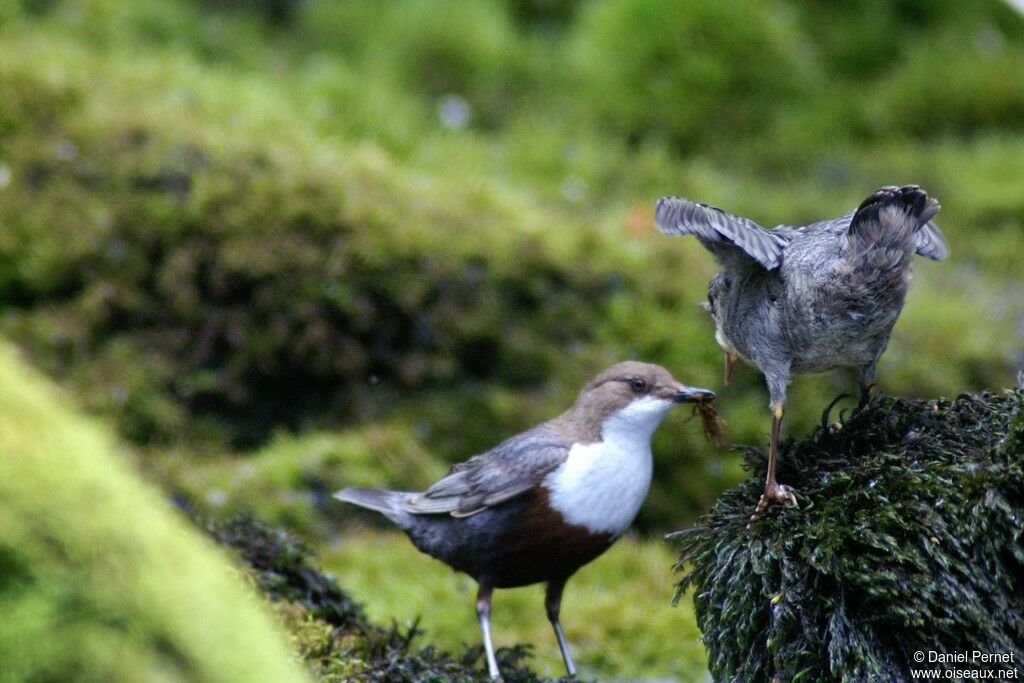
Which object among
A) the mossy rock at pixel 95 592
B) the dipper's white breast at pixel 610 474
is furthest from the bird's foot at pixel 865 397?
the mossy rock at pixel 95 592

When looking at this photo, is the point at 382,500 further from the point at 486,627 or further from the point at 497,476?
the point at 486,627

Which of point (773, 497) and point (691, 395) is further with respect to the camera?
point (691, 395)

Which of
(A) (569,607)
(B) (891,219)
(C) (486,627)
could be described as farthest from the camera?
(A) (569,607)

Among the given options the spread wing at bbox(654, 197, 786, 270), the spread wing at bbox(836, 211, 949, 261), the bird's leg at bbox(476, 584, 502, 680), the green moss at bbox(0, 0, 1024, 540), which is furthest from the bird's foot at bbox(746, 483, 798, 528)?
the green moss at bbox(0, 0, 1024, 540)

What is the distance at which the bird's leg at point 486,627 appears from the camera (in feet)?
12.4

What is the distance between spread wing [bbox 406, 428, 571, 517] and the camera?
391 centimetres

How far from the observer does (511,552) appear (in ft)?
12.8

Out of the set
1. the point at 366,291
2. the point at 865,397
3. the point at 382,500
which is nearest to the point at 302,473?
the point at 366,291

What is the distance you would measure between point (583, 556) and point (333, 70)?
6.67 metres

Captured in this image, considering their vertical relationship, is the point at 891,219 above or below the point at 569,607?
above

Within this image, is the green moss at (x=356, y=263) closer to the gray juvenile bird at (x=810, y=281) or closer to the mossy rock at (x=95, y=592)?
the gray juvenile bird at (x=810, y=281)

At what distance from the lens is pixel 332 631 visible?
3.92m

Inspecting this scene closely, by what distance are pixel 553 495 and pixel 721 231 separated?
44.1 inches

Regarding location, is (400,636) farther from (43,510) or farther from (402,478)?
(43,510)
